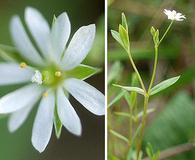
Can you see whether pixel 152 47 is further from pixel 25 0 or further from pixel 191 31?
pixel 25 0

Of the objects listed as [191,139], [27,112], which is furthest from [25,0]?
[191,139]

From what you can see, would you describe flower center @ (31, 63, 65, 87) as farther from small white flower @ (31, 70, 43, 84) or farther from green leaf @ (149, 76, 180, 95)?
green leaf @ (149, 76, 180, 95)

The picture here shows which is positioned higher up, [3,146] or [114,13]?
Answer: [114,13]

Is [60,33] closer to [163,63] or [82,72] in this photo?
[82,72]

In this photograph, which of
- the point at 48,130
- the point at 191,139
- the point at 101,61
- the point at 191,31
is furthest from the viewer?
the point at 191,31

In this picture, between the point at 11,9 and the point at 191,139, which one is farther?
the point at 191,139

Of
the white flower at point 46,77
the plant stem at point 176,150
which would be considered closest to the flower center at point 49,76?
the white flower at point 46,77

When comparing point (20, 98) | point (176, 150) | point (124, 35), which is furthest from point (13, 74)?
point (176, 150)
